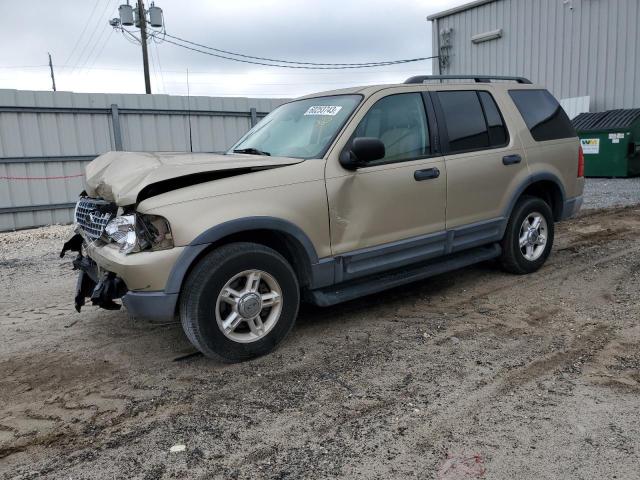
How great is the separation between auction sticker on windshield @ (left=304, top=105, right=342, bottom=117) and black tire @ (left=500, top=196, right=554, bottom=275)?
7.30ft

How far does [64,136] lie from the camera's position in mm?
10875

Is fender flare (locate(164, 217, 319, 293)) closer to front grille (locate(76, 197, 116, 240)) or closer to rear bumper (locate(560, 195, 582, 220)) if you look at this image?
front grille (locate(76, 197, 116, 240))

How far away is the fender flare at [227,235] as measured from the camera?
11.5 ft

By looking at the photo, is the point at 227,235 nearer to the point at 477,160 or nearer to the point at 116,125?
the point at 477,160

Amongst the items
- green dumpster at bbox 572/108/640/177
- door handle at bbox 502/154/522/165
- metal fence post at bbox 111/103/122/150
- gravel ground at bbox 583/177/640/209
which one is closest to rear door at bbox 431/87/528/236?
door handle at bbox 502/154/522/165

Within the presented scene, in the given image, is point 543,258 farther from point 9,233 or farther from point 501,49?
point 501,49

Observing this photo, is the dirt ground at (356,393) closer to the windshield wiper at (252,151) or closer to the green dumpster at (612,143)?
the windshield wiper at (252,151)

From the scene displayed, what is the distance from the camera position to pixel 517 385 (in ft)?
11.1

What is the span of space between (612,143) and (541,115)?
387 inches

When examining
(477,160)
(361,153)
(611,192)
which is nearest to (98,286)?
(361,153)

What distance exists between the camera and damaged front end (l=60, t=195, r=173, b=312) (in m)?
3.53

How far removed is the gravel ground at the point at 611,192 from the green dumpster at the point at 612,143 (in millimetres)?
278

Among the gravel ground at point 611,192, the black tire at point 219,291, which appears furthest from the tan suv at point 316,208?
the gravel ground at point 611,192

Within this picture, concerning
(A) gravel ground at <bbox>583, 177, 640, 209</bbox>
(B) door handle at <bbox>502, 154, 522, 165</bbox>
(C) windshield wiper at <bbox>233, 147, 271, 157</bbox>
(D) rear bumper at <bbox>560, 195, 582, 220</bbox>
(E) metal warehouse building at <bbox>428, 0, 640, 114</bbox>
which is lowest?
(A) gravel ground at <bbox>583, 177, 640, 209</bbox>
